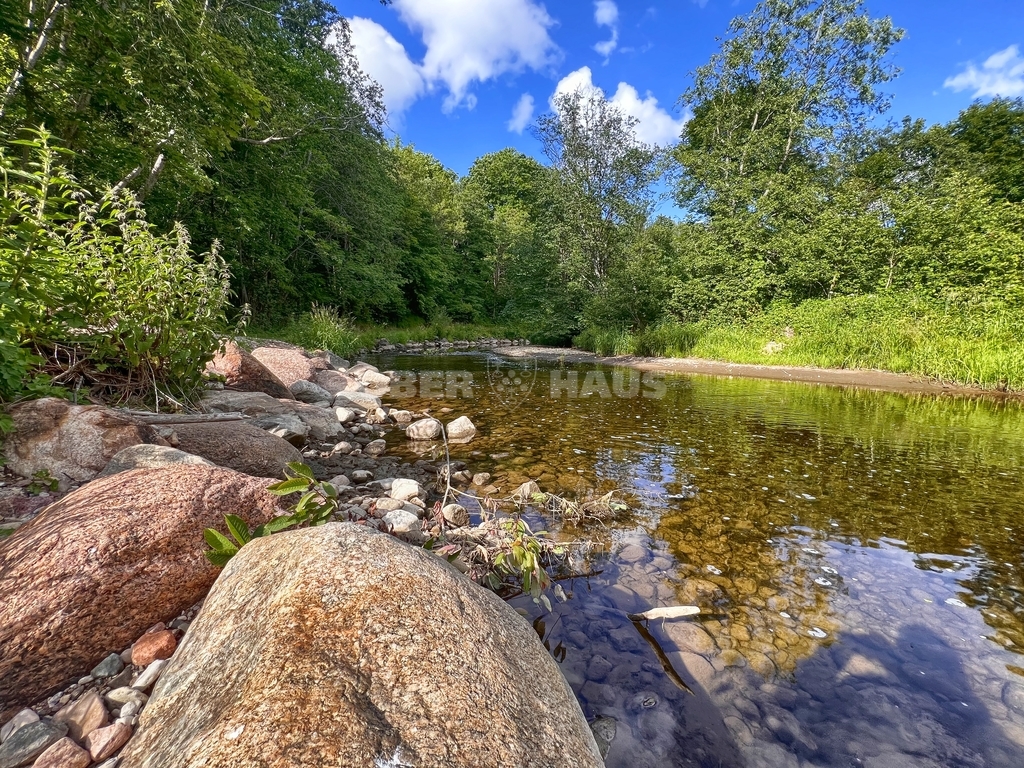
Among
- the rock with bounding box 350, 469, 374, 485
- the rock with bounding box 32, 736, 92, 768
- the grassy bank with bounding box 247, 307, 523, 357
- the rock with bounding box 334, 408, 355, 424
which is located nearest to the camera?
the rock with bounding box 32, 736, 92, 768

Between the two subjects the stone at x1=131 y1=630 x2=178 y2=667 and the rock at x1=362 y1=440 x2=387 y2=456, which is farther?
the rock at x1=362 y1=440 x2=387 y2=456

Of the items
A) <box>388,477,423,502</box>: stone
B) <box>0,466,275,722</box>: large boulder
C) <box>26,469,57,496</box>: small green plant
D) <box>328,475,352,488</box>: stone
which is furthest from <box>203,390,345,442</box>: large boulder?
<box>0,466,275,722</box>: large boulder

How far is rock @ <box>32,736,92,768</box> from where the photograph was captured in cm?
123

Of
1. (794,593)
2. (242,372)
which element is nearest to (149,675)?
(794,593)

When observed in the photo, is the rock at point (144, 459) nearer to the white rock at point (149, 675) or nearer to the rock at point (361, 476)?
the white rock at point (149, 675)

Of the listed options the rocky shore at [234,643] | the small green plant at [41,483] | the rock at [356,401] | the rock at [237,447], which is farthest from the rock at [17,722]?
the rock at [356,401]

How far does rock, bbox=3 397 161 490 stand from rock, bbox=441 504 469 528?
7.47ft

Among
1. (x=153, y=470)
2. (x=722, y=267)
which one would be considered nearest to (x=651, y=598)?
(x=153, y=470)

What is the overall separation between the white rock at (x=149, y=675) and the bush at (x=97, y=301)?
2212mm

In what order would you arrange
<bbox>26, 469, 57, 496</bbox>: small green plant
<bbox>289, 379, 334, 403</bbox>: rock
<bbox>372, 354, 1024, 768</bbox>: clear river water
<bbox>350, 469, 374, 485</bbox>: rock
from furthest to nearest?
<bbox>289, 379, 334, 403</bbox>: rock, <bbox>350, 469, 374, 485</bbox>: rock, <bbox>26, 469, 57, 496</bbox>: small green plant, <bbox>372, 354, 1024, 768</bbox>: clear river water

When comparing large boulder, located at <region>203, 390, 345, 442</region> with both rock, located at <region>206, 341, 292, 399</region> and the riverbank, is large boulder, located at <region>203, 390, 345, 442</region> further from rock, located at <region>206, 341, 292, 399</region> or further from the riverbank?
the riverbank

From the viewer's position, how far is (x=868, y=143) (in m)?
25.1

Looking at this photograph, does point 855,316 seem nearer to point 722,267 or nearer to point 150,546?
point 722,267

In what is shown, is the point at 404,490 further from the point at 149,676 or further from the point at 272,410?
the point at 272,410
